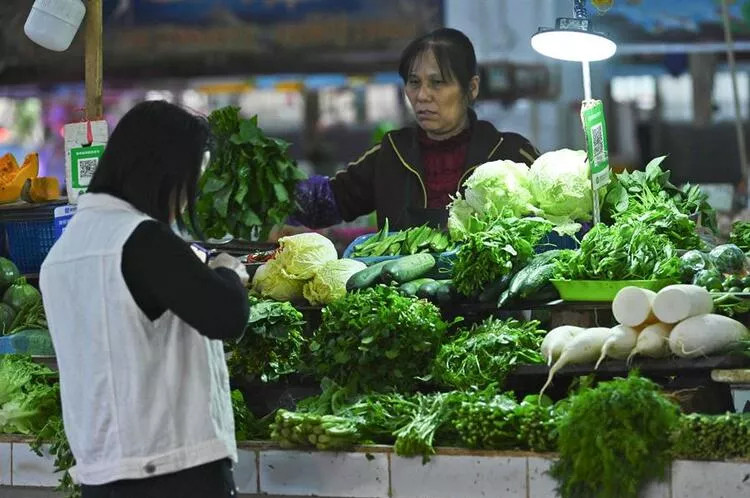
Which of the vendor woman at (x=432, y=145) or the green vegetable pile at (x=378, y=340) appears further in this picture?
the vendor woman at (x=432, y=145)

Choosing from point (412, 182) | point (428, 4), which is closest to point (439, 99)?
point (412, 182)

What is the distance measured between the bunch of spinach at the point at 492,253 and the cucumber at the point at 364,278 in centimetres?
33

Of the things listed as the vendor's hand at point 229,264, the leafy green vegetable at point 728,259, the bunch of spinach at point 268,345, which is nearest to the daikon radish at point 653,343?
the leafy green vegetable at point 728,259

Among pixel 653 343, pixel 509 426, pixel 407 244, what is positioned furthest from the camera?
pixel 407 244

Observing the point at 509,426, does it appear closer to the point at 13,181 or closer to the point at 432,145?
the point at 432,145

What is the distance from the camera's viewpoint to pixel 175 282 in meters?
3.14

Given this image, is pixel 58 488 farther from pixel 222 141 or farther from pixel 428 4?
pixel 428 4

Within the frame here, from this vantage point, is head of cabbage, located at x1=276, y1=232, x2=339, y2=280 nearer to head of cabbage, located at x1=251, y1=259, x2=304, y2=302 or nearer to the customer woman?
head of cabbage, located at x1=251, y1=259, x2=304, y2=302

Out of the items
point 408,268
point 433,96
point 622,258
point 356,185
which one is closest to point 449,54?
point 433,96

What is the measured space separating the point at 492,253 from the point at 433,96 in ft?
5.50

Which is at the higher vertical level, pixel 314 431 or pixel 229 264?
pixel 229 264

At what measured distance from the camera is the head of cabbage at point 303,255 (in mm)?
5031

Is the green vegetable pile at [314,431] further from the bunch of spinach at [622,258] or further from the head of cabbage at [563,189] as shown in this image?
the head of cabbage at [563,189]

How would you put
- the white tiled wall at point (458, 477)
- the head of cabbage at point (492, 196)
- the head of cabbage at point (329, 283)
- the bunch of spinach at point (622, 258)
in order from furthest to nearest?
the head of cabbage at point (492, 196) < the head of cabbage at point (329, 283) < the bunch of spinach at point (622, 258) < the white tiled wall at point (458, 477)
